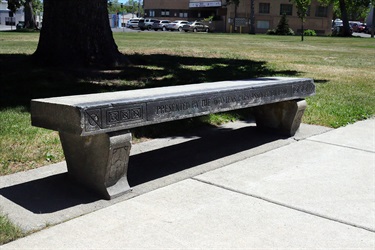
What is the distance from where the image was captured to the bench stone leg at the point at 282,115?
21.4 ft

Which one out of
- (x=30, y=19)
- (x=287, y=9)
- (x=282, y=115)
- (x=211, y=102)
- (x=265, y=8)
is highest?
(x=265, y=8)

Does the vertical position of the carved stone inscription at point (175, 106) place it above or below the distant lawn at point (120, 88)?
above

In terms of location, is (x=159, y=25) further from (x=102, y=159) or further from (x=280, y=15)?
(x=102, y=159)

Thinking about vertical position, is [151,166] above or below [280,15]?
below

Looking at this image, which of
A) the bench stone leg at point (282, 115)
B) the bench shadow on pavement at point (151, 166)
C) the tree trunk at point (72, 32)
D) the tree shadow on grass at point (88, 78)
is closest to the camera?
the bench shadow on pavement at point (151, 166)

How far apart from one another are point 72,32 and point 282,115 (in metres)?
5.35

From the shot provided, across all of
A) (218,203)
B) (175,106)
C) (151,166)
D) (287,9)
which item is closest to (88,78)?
(151,166)

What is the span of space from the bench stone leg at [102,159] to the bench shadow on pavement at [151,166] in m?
0.13

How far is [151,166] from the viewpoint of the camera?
5.14 metres

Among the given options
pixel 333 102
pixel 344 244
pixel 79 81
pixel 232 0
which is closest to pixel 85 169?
pixel 344 244

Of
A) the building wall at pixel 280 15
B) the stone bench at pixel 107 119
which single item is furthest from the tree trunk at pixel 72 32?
the building wall at pixel 280 15

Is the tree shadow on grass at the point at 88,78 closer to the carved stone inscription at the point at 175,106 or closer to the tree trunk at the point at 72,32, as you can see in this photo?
the tree trunk at the point at 72,32

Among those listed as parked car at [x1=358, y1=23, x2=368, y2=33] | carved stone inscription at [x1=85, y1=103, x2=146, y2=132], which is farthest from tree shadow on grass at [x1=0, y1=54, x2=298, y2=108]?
parked car at [x1=358, y1=23, x2=368, y2=33]

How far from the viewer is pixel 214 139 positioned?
642 centimetres
